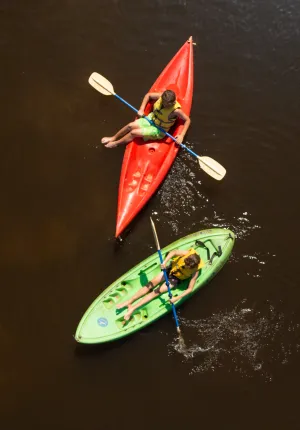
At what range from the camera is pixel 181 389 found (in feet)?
18.1

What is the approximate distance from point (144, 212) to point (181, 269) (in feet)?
3.63

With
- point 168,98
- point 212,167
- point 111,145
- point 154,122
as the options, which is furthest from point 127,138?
point 212,167

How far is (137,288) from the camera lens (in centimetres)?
574

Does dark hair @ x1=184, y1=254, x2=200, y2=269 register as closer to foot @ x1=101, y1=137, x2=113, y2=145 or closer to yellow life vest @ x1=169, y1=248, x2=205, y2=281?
yellow life vest @ x1=169, y1=248, x2=205, y2=281

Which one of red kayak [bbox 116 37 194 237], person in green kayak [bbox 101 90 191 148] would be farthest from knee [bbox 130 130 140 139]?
red kayak [bbox 116 37 194 237]

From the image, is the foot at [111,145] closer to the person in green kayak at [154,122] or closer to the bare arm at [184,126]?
the person in green kayak at [154,122]

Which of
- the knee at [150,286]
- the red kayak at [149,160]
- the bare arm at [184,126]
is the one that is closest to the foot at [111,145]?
the red kayak at [149,160]

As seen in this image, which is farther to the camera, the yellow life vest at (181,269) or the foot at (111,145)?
the foot at (111,145)

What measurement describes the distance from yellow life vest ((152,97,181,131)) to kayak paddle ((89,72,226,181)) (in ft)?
0.22

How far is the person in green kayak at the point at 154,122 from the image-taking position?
6012 mm

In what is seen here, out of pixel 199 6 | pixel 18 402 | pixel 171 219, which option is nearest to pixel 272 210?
pixel 171 219

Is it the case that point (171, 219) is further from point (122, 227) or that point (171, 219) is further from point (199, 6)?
point (199, 6)

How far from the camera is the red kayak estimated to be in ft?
19.5

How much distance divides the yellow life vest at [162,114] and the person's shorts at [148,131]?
0.09 m
